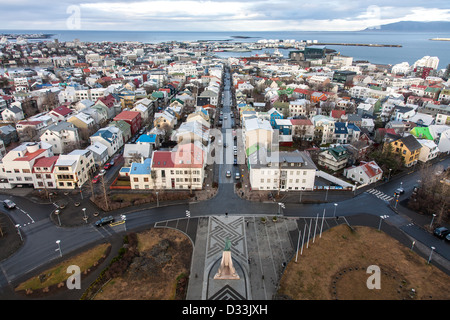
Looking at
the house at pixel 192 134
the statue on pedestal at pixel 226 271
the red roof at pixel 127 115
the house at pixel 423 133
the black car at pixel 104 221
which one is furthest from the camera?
the red roof at pixel 127 115

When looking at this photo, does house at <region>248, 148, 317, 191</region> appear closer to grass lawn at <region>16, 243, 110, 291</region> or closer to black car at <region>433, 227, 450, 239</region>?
black car at <region>433, 227, 450, 239</region>

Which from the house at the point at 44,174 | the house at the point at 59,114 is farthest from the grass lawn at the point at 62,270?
the house at the point at 59,114

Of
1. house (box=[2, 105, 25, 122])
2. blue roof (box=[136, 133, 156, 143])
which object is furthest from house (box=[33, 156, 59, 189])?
house (box=[2, 105, 25, 122])

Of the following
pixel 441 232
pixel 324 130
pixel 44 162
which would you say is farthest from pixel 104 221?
pixel 324 130

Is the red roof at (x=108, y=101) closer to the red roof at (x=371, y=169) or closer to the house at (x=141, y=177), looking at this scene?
the house at (x=141, y=177)

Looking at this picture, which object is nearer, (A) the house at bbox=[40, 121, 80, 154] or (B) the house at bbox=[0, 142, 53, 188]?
(B) the house at bbox=[0, 142, 53, 188]
